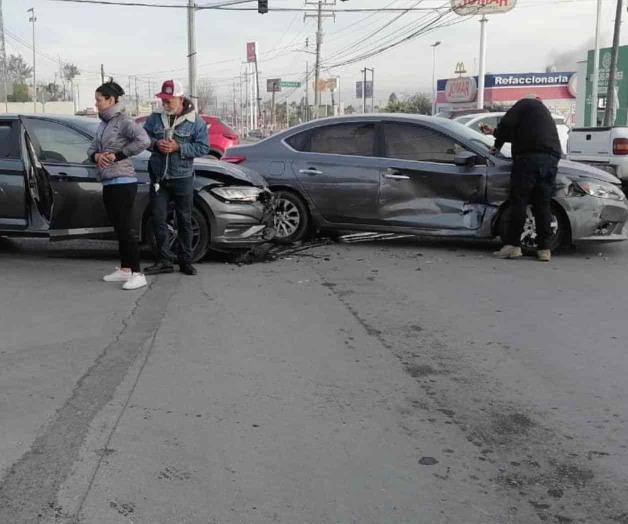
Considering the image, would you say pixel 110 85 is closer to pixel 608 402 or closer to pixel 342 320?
pixel 342 320

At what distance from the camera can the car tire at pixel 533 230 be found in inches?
316

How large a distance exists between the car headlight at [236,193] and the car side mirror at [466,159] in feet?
7.55

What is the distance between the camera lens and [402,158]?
8367 millimetres

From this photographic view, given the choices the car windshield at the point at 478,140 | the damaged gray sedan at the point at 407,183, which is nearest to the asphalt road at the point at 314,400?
the damaged gray sedan at the point at 407,183

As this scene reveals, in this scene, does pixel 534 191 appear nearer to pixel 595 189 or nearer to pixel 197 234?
pixel 595 189

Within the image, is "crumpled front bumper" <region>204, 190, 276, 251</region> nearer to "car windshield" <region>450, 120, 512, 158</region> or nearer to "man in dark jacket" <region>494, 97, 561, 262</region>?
"car windshield" <region>450, 120, 512, 158</region>

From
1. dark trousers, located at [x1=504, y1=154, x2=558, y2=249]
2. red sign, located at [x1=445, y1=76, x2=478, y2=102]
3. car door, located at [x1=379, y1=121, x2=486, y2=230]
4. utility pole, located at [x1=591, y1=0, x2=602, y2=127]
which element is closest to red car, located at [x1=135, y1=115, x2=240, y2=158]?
car door, located at [x1=379, y1=121, x2=486, y2=230]

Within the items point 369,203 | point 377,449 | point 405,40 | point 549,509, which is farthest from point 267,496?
point 405,40

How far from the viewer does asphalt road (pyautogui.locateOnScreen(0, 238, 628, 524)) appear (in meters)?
3.01

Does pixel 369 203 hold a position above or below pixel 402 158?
below

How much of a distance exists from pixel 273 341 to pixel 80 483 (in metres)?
2.14

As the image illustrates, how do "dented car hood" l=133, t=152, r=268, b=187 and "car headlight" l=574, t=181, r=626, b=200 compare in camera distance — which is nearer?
"dented car hood" l=133, t=152, r=268, b=187

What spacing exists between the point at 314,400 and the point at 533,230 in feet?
16.0

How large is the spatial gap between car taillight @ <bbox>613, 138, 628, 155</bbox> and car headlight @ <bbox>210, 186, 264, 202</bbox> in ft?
27.3
